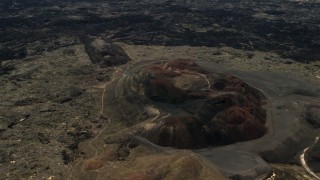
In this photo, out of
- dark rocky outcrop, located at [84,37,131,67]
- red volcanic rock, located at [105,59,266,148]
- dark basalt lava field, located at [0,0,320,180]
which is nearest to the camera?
dark basalt lava field, located at [0,0,320,180]

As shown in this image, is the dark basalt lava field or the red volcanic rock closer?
the dark basalt lava field

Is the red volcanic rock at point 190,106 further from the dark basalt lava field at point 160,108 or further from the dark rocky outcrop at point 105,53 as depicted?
the dark rocky outcrop at point 105,53

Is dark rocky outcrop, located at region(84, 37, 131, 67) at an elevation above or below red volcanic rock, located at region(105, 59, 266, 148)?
below

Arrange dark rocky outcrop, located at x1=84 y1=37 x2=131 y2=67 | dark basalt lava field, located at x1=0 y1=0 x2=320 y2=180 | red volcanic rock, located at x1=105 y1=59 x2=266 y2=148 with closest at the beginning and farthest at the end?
1. dark basalt lava field, located at x1=0 y1=0 x2=320 y2=180
2. red volcanic rock, located at x1=105 y1=59 x2=266 y2=148
3. dark rocky outcrop, located at x1=84 y1=37 x2=131 y2=67

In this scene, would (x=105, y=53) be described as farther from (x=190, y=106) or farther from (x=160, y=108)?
(x=190, y=106)

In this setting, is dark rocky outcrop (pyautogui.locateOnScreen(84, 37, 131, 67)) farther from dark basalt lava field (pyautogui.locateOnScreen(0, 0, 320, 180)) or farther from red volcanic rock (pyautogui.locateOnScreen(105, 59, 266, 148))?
red volcanic rock (pyautogui.locateOnScreen(105, 59, 266, 148))

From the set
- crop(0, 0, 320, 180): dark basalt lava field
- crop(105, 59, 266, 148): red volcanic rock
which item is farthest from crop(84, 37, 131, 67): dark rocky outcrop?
crop(105, 59, 266, 148): red volcanic rock

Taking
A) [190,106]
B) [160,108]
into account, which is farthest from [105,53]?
[190,106]

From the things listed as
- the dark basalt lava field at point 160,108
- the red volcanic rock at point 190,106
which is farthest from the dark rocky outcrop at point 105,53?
the red volcanic rock at point 190,106

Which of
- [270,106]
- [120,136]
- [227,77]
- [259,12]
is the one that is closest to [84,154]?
[120,136]
